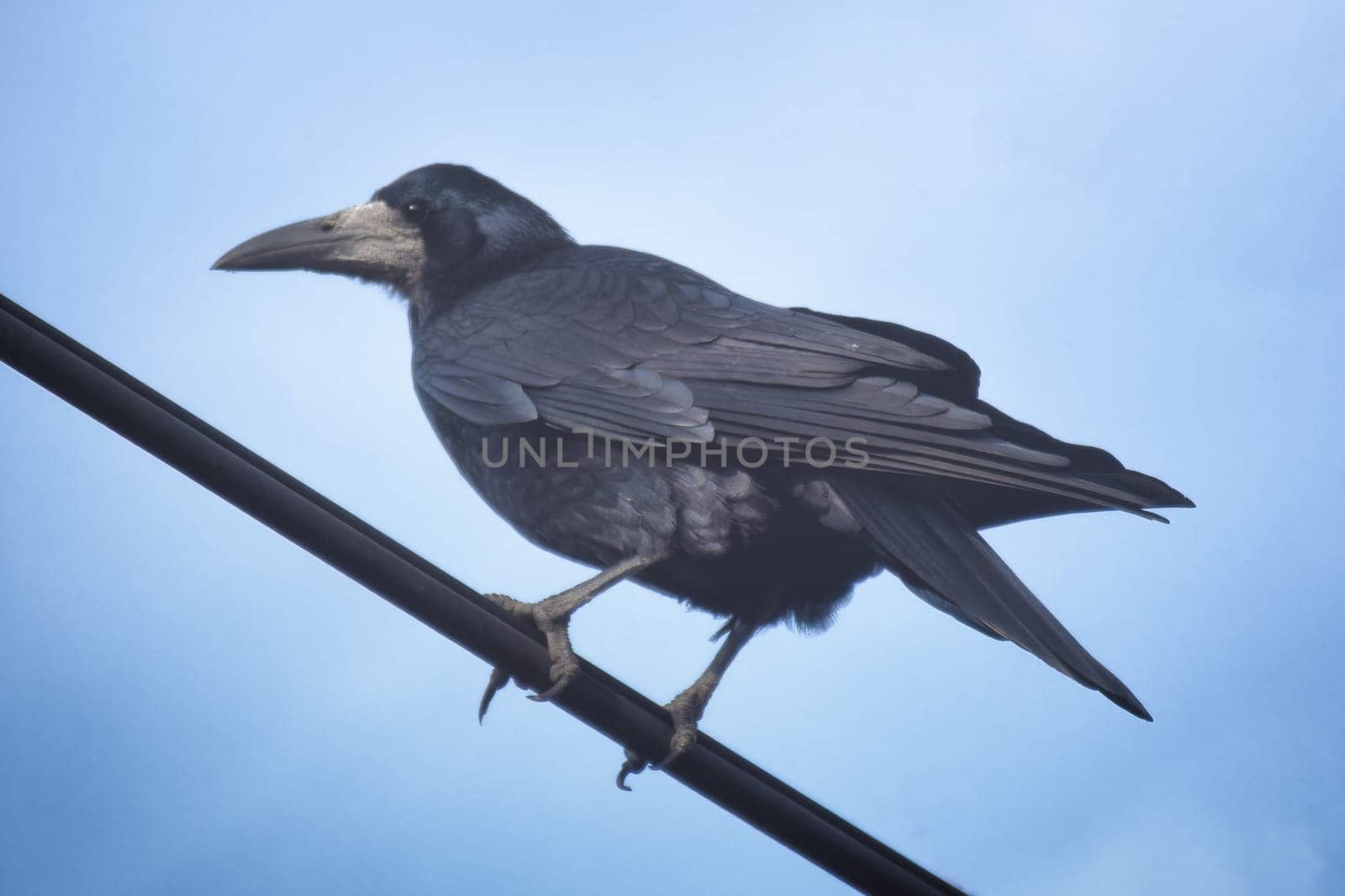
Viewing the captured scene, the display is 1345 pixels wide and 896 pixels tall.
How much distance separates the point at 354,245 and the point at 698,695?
180 centimetres

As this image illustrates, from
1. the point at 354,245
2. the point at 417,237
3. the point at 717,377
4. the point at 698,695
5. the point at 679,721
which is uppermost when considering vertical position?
the point at 417,237

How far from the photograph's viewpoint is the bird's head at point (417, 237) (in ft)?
13.2

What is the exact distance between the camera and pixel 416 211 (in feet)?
13.5

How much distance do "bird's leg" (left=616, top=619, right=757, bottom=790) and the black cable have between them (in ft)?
0.96

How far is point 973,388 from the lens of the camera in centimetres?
325

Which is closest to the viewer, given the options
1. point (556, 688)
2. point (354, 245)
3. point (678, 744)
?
point (556, 688)

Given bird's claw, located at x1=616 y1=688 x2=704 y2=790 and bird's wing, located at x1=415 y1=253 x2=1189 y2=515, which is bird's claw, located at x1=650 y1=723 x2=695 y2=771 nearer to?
bird's claw, located at x1=616 y1=688 x2=704 y2=790

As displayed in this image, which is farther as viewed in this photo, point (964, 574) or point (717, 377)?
point (717, 377)

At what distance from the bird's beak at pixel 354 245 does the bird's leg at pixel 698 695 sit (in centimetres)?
154

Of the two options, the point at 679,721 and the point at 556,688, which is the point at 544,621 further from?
the point at 556,688

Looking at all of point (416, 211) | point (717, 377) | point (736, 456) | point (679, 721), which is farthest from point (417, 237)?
point (679, 721)

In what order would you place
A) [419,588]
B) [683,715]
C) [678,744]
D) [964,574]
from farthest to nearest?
[683,715], [964,574], [678,744], [419,588]

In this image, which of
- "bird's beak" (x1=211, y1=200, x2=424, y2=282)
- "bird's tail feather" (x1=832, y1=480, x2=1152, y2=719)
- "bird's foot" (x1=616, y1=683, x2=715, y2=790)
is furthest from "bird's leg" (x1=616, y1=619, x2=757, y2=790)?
"bird's beak" (x1=211, y1=200, x2=424, y2=282)

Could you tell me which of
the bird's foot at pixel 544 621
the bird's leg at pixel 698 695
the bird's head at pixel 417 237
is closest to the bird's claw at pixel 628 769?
the bird's leg at pixel 698 695
